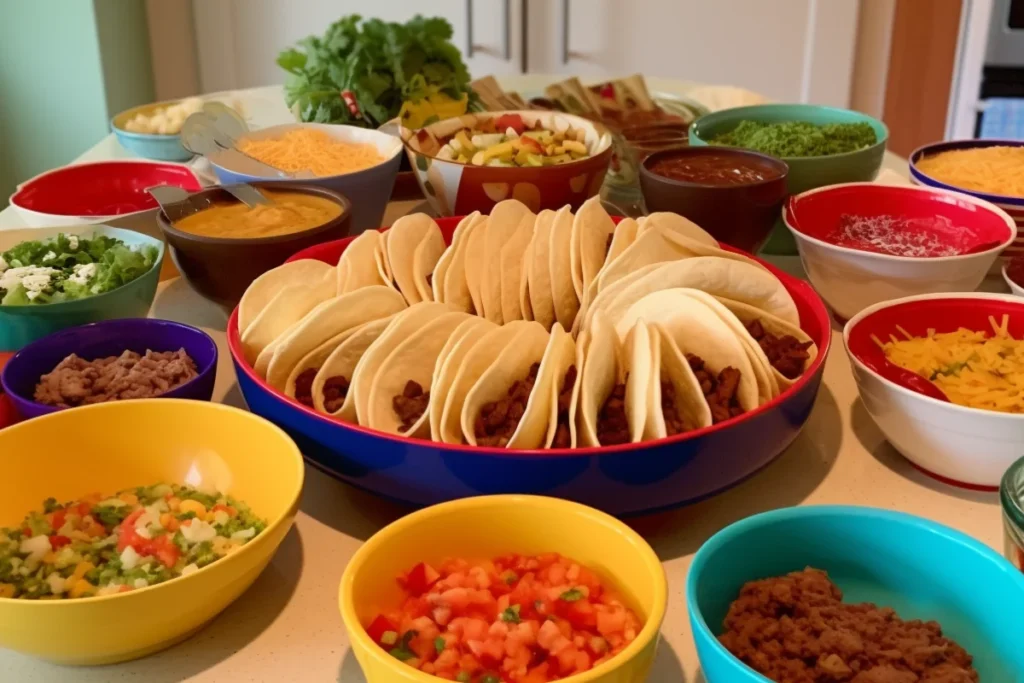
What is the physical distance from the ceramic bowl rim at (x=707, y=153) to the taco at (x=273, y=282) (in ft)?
1.91

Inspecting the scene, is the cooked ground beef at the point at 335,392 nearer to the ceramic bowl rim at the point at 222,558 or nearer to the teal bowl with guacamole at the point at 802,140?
the ceramic bowl rim at the point at 222,558

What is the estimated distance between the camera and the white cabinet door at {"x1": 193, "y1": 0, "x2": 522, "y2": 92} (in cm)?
403

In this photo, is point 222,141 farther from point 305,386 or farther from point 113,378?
point 305,386

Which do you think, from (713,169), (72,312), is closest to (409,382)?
(72,312)

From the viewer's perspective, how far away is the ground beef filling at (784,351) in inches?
43.0

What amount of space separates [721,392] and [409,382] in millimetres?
352

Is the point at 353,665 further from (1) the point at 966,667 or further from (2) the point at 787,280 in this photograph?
(2) the point at 787,280

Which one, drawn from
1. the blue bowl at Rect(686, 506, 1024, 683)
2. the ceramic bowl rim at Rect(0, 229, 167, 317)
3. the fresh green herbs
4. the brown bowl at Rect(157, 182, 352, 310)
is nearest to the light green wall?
the ceramic bowl rim at Rect(0, 229, 167, 317)

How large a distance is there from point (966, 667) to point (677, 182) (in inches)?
35.6

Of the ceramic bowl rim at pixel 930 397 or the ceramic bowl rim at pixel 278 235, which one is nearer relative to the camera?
the ceramic bowl rim at pixel 930 397

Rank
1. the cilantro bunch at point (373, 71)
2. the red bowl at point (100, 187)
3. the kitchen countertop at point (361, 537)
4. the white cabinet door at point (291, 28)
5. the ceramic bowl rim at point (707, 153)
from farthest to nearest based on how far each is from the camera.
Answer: the white cabinet door at point (291, 28) → the cilantro bunch at point (373, 71) → the red bowl at point (100, 187) → the ceramic bowl rim at point (707, 153) → the kitchen countertop at point (361, 537)

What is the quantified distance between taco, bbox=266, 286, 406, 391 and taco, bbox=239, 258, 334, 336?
2.8 inches

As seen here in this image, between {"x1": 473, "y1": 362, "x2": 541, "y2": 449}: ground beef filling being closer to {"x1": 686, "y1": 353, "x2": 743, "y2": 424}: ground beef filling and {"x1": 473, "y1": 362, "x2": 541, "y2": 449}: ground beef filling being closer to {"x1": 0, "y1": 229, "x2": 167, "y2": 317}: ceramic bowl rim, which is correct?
{"x1": 686, "y1": 353, "x2": 743, "y2": 424}: ground beef filling

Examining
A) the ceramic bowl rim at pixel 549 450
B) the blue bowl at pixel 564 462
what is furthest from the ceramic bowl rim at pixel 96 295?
the blue bowl at pixel 564 462
